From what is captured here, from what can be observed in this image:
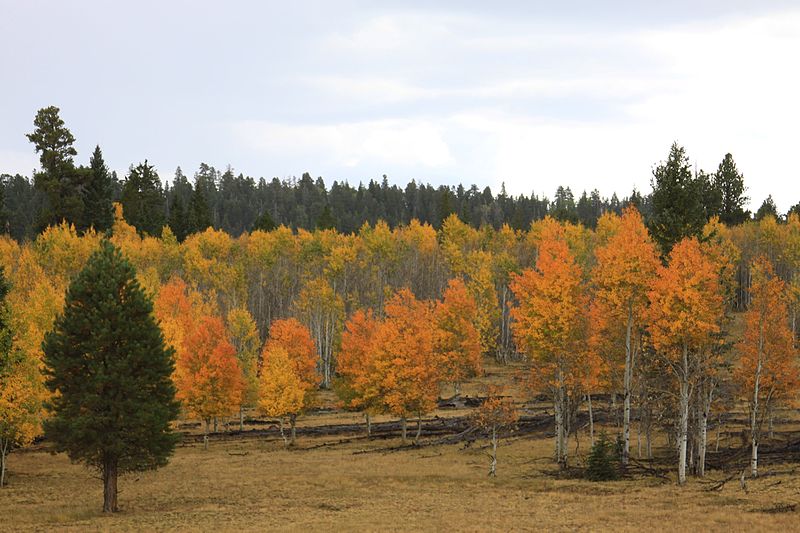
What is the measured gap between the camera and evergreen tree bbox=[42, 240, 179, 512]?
3109cm

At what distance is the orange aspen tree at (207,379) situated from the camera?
56.7 metres

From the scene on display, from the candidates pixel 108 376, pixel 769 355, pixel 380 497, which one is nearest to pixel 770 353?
pixel 769 355

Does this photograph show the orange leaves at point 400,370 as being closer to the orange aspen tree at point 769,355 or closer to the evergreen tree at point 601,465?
the evergreen tree at point 601,465

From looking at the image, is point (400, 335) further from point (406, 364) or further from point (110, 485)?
point (110, 485)

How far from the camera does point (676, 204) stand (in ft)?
134

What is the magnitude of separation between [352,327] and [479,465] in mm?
21608

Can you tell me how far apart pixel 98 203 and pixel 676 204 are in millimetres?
78557

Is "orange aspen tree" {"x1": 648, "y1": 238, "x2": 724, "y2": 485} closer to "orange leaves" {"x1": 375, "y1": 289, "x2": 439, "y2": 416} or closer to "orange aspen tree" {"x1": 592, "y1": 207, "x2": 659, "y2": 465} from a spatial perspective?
"orange aspen tree" {"x1": 592, "y1": 207, "x2": 659, "y2": 465}

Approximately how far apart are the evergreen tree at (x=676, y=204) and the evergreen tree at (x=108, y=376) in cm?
2851

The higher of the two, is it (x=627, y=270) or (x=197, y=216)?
(x=197, y=216)

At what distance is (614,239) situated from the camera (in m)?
39.1

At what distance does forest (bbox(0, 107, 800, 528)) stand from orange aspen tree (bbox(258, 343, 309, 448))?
6.0 inches

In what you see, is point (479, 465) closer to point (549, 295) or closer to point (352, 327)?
point (549, 295)

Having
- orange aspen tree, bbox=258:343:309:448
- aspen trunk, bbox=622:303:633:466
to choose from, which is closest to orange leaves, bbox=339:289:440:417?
orange aspen tree, bbox=258:343:309:448
